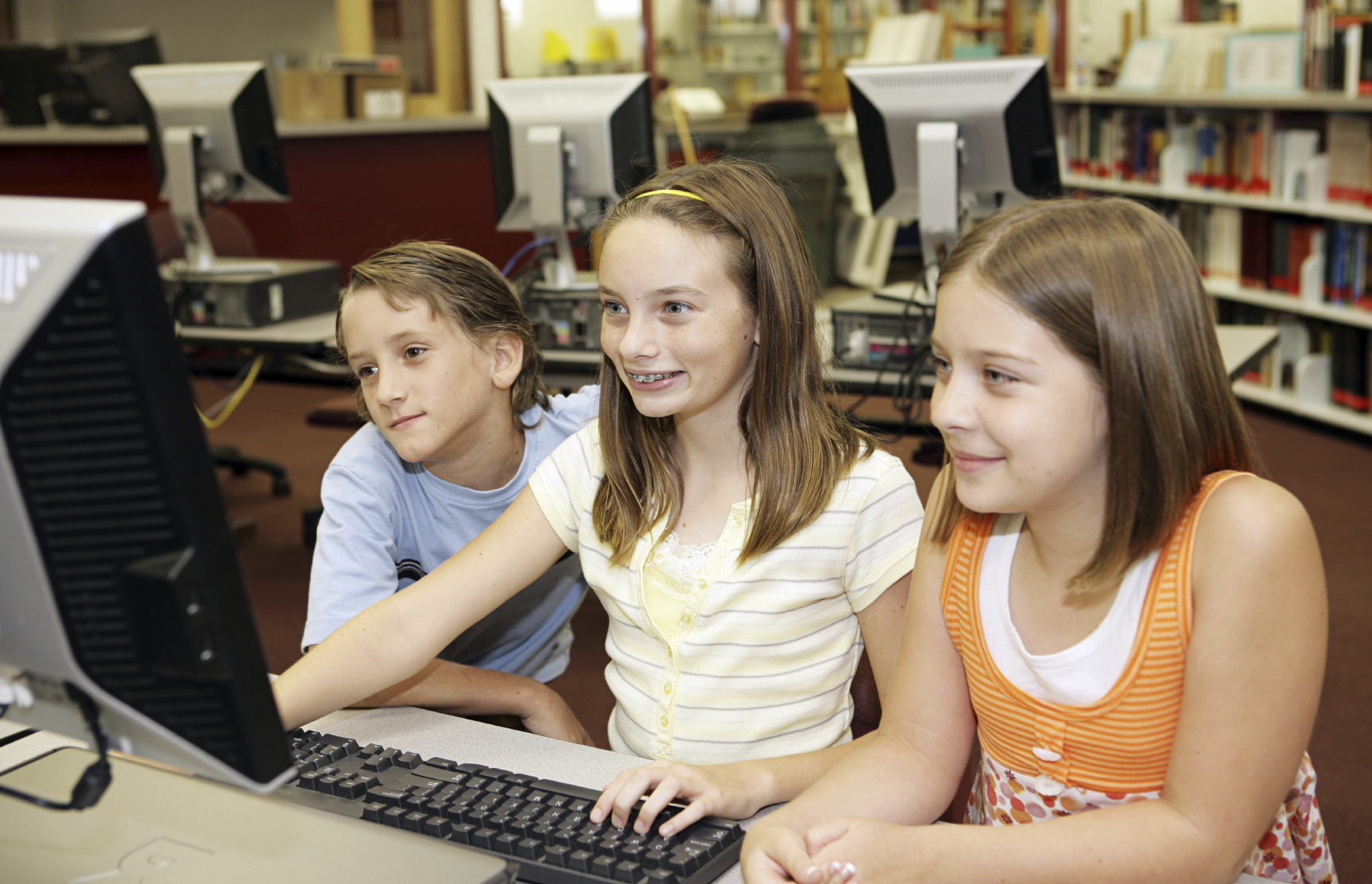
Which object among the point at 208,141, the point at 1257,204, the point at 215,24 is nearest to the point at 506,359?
the point at 208,141

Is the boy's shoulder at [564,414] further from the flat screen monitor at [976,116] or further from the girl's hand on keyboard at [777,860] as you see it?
the flat screen monitor at [976,116]

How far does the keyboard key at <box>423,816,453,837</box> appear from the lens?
0.79 metres

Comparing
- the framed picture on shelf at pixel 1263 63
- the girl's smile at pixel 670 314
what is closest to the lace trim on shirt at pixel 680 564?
the girl's smile at pixel 670 314

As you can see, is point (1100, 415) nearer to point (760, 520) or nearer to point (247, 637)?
point (760, 520)

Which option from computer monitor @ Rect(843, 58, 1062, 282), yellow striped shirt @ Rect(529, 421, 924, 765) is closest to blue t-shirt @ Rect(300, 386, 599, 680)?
yellow striped shirt @ Rect(529, 421, 924, 765)

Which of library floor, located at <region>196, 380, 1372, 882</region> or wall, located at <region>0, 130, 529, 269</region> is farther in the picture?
wall, located at <region>0, 130, 529, 269</region>

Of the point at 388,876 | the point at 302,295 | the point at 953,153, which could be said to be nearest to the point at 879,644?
the point at 388,876

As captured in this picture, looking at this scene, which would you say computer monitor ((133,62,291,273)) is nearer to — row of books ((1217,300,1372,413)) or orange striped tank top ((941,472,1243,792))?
orange striped tank top ((941,472,1243,792))

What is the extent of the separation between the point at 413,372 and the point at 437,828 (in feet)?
2.05

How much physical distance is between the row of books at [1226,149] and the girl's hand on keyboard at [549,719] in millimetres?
3546

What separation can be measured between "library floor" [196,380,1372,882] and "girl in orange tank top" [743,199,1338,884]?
855mm

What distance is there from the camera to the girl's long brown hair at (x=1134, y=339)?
0.79 metres

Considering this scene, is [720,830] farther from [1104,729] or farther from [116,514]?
[116,514]

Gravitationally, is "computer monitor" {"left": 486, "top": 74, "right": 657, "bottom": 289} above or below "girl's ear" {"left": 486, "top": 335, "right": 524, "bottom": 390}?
above
